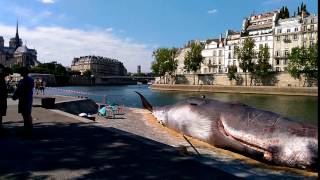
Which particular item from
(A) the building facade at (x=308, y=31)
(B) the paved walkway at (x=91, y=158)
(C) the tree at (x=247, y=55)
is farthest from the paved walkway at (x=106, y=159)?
(A) the building facade at (x=308, y=31)

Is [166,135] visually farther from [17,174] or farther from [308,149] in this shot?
[17,174]

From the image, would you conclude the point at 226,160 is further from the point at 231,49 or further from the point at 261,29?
the point at 231,49

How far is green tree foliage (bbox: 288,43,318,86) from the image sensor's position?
88.7 meters

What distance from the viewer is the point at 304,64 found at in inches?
3546

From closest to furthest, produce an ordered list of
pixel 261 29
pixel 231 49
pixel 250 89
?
pixel 250 89 → pixel 261 29 → pixel 231 49

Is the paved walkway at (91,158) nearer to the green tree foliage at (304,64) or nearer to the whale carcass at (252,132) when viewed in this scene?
the whale carcass at (252,132)

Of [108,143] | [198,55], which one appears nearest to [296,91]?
[198,55]

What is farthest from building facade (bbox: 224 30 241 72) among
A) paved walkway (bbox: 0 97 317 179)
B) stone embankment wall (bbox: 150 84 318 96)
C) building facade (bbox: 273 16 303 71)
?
paved walkway (bbox: 0 97 317 179)

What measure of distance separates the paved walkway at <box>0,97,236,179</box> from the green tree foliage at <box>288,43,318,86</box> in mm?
82955

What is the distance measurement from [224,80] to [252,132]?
332ft

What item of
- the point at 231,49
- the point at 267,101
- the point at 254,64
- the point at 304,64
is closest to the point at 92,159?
the point at 267,101

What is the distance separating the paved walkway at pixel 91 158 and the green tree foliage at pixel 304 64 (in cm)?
8296

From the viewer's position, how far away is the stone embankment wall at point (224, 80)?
94.6 m

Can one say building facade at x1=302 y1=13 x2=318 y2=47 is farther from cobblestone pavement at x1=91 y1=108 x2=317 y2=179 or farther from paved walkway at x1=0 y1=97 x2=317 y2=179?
paved walkway at x1=0 y1=97 x2=317 y2=179
